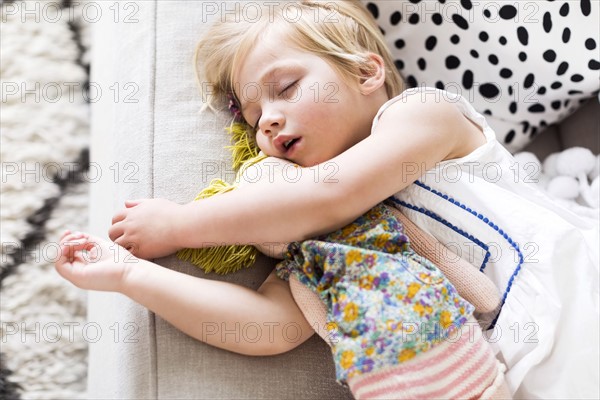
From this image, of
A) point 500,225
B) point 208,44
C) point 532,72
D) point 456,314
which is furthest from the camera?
point 532,72

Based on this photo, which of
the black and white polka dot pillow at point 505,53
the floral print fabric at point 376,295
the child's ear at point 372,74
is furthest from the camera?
the black and white polka dot pillow at point 505,53

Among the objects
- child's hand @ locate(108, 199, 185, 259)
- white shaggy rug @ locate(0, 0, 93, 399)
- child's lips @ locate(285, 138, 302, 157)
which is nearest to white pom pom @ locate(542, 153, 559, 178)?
child's lips @ locate(285, 138, 302, 157)

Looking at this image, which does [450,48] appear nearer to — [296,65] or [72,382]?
[296,65]

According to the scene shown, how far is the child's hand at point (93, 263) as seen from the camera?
89 centimetres

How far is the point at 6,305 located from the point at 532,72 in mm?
1042

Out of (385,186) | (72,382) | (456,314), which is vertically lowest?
(72,382)

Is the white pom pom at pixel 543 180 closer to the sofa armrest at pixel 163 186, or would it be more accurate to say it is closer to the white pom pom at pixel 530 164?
the white pom pom at pixel 530 164

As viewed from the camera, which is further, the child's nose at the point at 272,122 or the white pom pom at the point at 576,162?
the white pom pom at the point at 576,162

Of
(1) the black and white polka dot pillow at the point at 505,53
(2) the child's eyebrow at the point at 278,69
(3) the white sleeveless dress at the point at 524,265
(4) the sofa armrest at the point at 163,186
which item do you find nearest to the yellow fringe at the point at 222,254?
(4) the sofa armrest at the point at 163,186

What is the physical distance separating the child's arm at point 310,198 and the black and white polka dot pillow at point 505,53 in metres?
0.32

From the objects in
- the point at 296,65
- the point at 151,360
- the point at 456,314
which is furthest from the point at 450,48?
the point at 151,360

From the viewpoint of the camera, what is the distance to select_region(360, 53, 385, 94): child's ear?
41.3 inches

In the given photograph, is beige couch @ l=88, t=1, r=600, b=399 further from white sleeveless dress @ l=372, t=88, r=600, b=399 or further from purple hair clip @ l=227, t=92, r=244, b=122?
white sleeveless dress @ l=372, t=88, r=600, b=399

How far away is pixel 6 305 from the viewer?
129 cm
